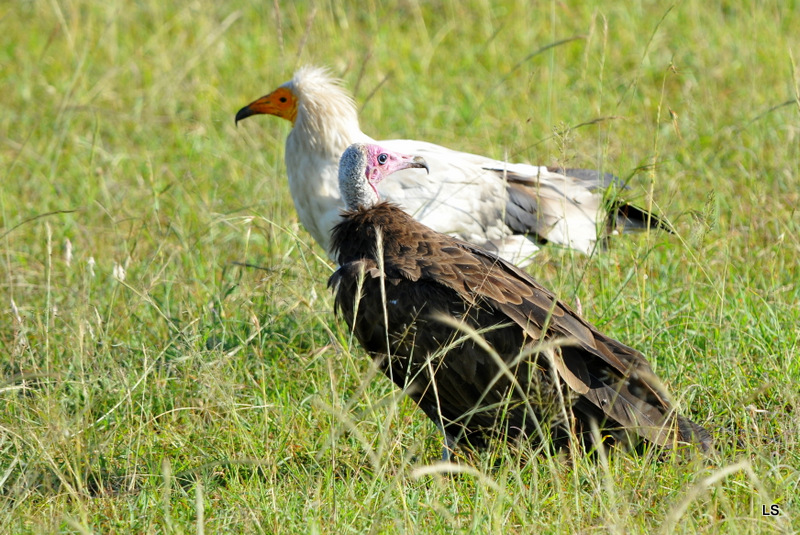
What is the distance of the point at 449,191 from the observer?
4.92m

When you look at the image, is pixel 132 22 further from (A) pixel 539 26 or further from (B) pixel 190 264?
(B) pixel 190 264

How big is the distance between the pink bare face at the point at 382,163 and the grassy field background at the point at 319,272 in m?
0.45

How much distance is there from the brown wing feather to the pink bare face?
619 mm

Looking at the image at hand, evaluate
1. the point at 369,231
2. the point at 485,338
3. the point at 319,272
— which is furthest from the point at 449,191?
the point at 485,338

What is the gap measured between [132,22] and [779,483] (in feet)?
21.3

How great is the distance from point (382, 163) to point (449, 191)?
2.69ft

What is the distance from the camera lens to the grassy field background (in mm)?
3062

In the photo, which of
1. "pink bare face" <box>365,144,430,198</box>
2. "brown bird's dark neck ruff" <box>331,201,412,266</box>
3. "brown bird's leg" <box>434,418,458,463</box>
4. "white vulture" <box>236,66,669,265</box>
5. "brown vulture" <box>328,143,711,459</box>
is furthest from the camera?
"white vulture" <box>236,66,669,265</box>

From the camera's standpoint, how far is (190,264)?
482cm

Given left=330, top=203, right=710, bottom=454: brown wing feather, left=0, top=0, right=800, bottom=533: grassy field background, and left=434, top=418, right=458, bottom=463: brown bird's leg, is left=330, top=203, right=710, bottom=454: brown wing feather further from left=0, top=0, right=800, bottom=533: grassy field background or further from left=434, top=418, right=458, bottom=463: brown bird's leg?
left=0, top=0, right=800, bottom=533: grassy field background

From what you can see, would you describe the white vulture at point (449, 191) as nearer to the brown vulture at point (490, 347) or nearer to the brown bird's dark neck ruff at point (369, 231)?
the brown bird's dark neck ruff at point (369, 231)

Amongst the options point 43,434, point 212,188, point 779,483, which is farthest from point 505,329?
point 212,188

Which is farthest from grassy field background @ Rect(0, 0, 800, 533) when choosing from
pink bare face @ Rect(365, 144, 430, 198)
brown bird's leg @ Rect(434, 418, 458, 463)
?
pink bare face @ Rect(365, 144, 430, 198)

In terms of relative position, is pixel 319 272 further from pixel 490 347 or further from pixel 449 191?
pixel 490 347
